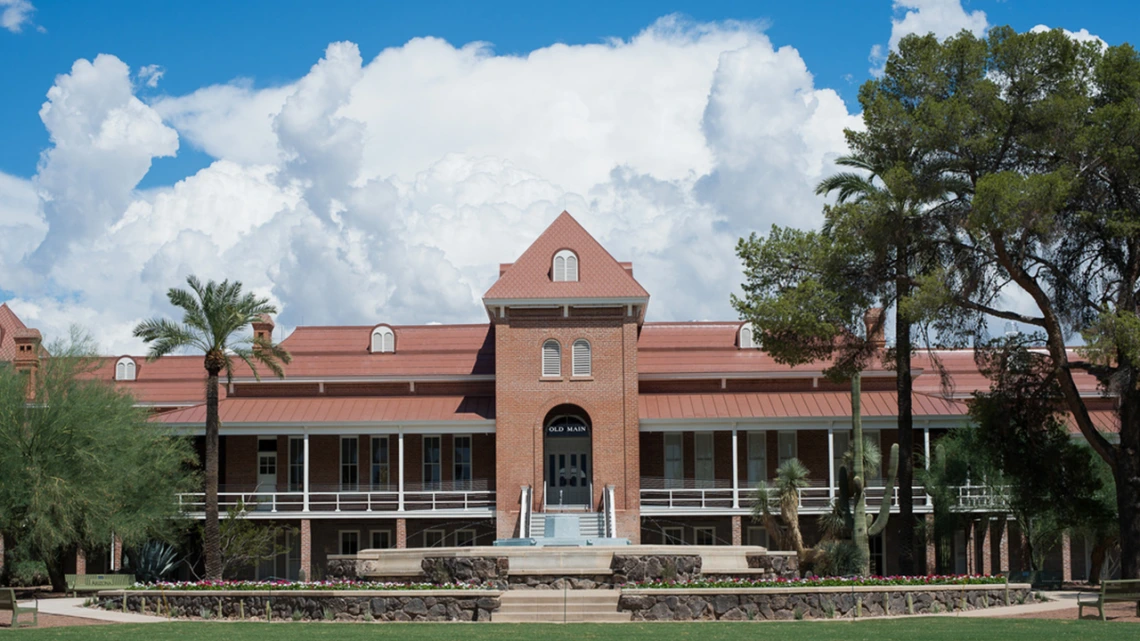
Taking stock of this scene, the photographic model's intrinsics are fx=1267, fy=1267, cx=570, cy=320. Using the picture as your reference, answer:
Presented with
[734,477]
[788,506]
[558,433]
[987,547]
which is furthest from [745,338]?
[788,506]

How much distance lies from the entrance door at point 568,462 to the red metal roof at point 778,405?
2.35 meters

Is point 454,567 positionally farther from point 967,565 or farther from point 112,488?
point 967,565

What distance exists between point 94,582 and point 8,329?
22.5m

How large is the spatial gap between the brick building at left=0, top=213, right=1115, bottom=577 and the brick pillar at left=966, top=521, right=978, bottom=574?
16cm

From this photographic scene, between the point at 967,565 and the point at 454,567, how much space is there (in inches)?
812

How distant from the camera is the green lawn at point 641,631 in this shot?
19.0 meters

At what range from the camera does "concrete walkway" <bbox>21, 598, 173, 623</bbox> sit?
24.7 m

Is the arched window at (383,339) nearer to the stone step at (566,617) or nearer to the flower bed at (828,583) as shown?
the flower bed at (828,583)

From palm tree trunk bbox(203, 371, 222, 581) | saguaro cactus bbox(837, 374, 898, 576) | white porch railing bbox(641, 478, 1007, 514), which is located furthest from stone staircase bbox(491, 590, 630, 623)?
white porch railing bbox(641, 478, 1007, 514)

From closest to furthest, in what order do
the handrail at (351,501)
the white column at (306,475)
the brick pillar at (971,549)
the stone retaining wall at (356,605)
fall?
the stone retaining wall at (356,605), the brick pillar at (971,549), the handrail at (351,501), the white column at (306,475)

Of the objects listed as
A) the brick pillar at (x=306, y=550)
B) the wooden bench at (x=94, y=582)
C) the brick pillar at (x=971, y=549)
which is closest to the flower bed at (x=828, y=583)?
the brick pillar at (x=971, y=549)

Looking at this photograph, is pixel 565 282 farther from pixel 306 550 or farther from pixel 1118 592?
pixel 1118 592

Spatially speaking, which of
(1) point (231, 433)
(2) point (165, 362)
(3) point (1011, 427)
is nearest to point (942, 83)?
(3) point (1011, 427)

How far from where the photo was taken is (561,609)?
2461 centimetres
